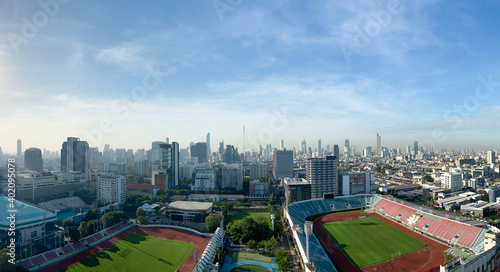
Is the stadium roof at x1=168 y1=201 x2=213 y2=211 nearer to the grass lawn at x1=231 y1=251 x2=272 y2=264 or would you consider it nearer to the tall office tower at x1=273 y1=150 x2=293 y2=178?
the grass lawn at x1=231 y1=251 x2=272 y2=264

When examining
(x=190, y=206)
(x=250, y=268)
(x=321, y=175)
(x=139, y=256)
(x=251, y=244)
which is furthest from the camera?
(x=321, y=175)

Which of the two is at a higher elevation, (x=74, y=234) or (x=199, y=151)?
(x=199, y=151)

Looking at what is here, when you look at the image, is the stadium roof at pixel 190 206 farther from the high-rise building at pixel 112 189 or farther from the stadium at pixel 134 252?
the high-rise building at pixel 112 189

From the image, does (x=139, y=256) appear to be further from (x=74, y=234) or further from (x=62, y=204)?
(x=62, y=204)

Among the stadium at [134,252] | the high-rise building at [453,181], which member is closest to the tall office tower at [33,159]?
the stadium at [134,252]

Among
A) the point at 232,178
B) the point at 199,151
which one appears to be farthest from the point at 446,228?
the point at 199,151

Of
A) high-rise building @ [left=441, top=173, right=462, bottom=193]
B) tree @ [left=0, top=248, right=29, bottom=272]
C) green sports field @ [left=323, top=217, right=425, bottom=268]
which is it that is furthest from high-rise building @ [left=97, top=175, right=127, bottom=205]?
high-rise building @ [left=441, top=173, right=462, bottom=193]
